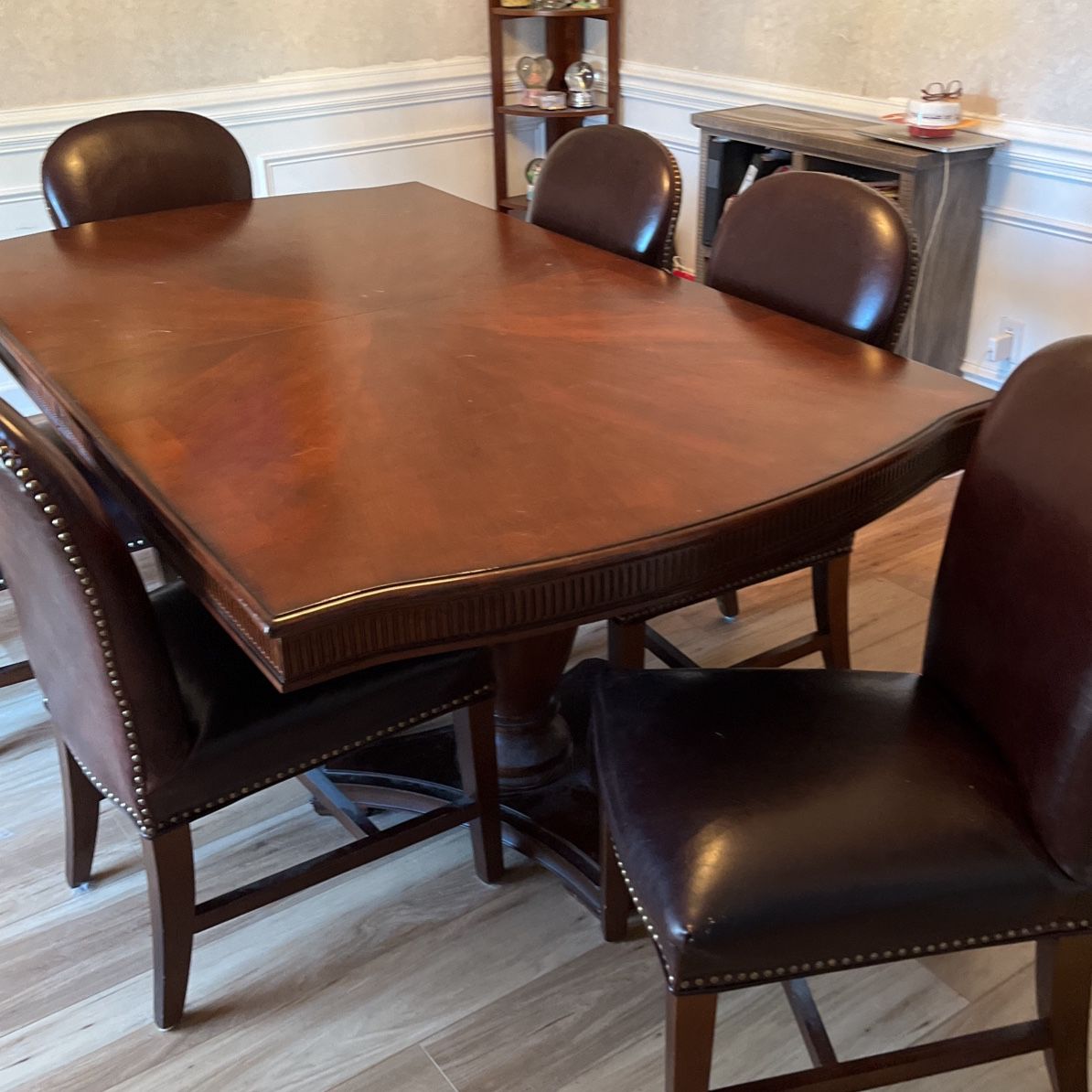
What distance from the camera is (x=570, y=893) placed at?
1.72m

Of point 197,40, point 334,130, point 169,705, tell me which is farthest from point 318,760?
point 334,130

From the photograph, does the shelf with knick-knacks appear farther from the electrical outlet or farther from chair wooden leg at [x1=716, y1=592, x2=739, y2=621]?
chair wooden leg at [x1=716, y1=592, x2=739, y2=621]

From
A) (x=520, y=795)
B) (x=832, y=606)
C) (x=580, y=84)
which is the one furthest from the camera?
(x=580, y=84)

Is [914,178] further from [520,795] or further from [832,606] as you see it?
[520,795]

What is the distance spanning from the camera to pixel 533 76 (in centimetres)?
393

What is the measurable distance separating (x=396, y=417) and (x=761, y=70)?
257cm

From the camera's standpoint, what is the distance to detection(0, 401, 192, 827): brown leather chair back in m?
1.12

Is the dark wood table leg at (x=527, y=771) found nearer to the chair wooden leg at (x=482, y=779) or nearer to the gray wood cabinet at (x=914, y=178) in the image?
the chair wooden leg at (x=482, y=779)

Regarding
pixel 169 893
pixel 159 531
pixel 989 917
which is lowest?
pixel 169 893

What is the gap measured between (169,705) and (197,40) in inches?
108

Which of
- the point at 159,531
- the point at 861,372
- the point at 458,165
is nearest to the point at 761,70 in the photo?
the point at 458,165

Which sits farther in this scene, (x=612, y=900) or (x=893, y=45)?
(x=893, y=45)

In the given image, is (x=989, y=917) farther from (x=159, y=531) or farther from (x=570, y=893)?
(x=159, y=531)

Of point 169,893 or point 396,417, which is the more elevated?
point 396,417
